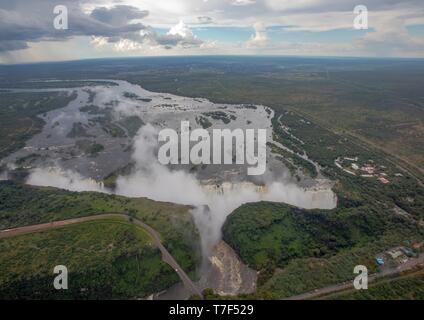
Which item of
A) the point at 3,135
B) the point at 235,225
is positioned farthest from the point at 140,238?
the point at 3,135

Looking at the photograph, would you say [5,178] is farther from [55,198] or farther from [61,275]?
[61,275]

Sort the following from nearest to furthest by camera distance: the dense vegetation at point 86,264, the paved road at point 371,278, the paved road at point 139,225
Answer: the paved road at point 371,278, the dense vegetation at point 86,264, the paved road at point 139,225

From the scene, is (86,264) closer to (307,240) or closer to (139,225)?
(139,225)

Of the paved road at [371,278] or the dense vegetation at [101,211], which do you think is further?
the dense vegetation at [101,211]

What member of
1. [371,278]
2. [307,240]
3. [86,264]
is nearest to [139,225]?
[86,264]

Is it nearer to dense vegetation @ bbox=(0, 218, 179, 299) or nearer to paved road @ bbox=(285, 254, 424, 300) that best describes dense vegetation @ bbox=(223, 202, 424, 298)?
paved road @ bbox=(285, 254, 424, 300)

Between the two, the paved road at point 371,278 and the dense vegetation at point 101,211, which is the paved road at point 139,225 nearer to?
the dense vegetation at point 101,211
